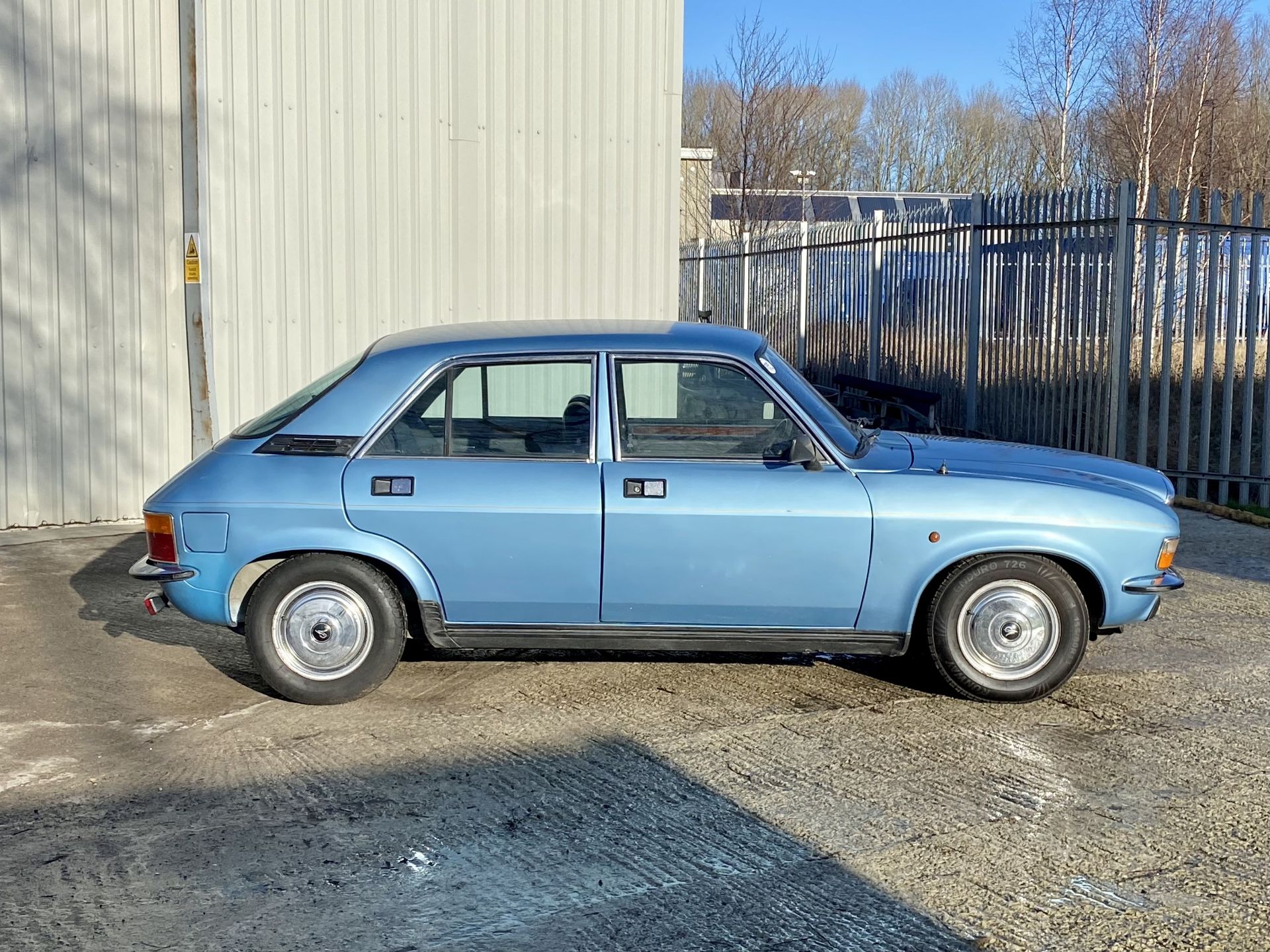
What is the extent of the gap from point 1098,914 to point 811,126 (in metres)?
28.4

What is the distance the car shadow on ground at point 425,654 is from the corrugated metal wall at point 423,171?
305 cm

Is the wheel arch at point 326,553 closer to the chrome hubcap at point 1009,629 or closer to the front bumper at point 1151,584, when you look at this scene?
the chrome hubcap at point 1009,629

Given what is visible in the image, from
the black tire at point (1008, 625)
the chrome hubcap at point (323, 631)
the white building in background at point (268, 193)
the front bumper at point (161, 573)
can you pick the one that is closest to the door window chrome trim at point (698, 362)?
the black tire at point (1008, 625)

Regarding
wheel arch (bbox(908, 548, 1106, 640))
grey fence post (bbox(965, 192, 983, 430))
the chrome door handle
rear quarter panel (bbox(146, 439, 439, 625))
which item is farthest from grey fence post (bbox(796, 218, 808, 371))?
rear quarter panel (bbox(146, 439, 439, 625))

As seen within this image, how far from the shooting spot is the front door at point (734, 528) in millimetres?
5555

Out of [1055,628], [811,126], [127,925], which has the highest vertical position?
[811,126]

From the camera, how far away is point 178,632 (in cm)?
715

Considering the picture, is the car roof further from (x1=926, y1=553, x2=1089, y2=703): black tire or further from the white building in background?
the white building in background

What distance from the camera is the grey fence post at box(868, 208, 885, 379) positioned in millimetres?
15500

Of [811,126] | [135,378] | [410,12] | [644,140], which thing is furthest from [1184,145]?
[135,378]

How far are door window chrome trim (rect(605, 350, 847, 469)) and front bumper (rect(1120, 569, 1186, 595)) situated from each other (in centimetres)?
127

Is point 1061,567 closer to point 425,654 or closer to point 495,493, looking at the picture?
point 495,493

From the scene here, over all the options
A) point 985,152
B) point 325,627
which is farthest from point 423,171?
point 985,152

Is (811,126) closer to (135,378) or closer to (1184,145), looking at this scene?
(1184,145)
